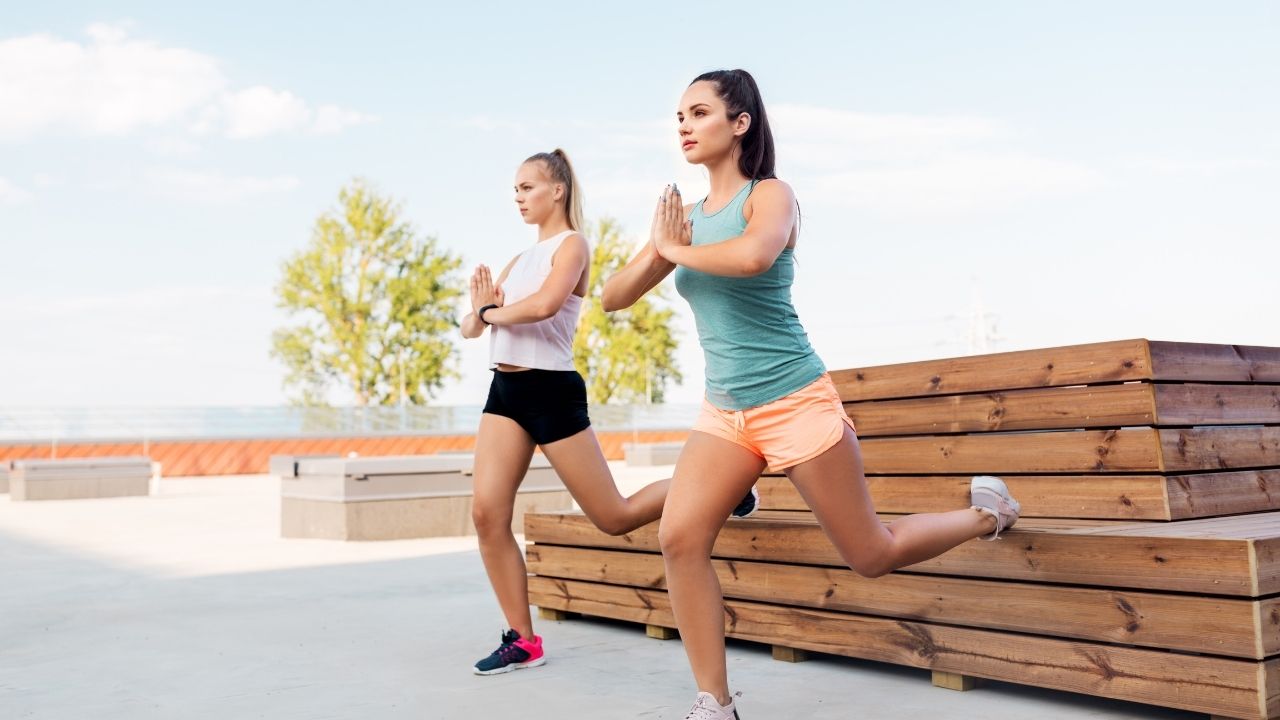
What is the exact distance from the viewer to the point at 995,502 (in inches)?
143

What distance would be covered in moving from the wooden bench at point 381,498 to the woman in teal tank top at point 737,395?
273 inches

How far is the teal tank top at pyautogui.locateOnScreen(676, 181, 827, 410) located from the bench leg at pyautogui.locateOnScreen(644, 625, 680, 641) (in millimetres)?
2051

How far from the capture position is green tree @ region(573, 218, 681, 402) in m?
42.3

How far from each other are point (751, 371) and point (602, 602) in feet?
8.13

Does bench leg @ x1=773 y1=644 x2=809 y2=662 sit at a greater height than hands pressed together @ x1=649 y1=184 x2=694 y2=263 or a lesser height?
lesser

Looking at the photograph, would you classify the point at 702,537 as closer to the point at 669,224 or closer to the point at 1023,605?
the point at 669,224

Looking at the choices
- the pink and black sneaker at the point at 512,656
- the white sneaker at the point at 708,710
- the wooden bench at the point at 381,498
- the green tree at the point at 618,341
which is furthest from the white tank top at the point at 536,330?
the green tree at the point at 618,341

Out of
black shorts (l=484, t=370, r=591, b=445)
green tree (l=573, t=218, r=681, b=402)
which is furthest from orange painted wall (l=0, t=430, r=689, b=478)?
black shorts (l=484, t=370, r=591, b=445)

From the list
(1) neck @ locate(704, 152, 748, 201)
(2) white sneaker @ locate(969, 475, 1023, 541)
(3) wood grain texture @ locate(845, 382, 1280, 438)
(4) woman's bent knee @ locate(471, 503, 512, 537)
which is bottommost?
(4) woman's bent knee @ locate(471, 503, 512, 537)

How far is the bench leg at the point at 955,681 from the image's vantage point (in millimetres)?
3844

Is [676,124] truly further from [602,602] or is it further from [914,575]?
[602,602]

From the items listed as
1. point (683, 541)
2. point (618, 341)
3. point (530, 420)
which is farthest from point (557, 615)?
point (618, 341)

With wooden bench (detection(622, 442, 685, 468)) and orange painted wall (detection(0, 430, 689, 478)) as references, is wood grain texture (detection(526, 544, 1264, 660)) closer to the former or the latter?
wooden bench (detection(622, 442, 685, 468))

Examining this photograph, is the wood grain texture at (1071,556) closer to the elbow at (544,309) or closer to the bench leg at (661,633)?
the bench leg at (661,633)
